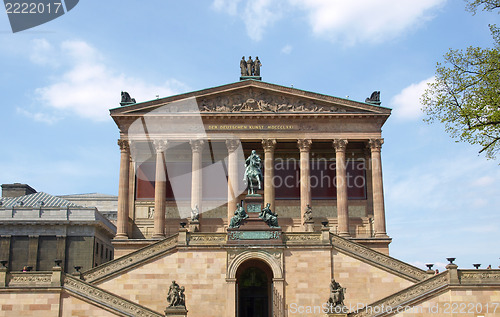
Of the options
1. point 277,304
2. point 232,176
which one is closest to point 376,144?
point 232,176

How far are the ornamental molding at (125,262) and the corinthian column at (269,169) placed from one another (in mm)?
17413

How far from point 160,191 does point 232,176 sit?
668cm

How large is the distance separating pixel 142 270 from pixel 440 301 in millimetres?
17851

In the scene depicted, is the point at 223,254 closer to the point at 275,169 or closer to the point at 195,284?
the point at 195,284

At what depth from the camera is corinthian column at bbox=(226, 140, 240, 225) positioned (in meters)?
54.5

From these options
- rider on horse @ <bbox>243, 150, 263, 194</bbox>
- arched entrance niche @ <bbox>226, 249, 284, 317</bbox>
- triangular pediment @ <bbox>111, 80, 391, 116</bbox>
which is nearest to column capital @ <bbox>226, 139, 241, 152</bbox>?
triangular pediment @ <bbox>111, 80, 391, 116</bbox>

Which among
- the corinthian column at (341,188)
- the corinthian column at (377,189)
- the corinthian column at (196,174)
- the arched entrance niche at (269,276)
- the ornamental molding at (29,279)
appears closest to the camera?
the ornamental molding at (29,279)

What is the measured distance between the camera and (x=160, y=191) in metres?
54.6

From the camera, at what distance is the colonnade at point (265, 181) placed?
5372 cm

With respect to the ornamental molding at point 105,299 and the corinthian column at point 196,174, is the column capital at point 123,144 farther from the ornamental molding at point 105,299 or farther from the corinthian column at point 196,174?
the ornamental molding at point 105,299

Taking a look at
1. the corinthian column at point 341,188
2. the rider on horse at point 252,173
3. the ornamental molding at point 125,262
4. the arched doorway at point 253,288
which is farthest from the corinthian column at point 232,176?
the ornamental molding at point 125,262

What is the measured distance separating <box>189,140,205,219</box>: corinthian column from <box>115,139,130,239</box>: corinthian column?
598 cm

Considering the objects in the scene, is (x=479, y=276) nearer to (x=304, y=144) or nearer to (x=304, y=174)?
(x=304, y=174)

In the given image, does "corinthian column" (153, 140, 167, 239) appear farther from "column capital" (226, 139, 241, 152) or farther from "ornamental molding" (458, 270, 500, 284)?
"ornamental molding" (458, 270, 500, 284)
